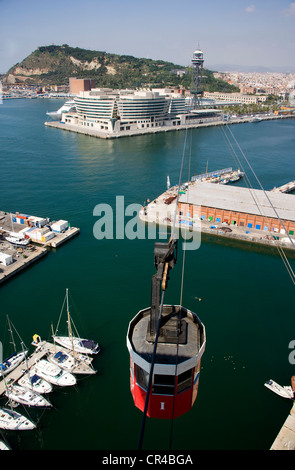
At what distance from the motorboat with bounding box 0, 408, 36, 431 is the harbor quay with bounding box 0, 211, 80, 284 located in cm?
416

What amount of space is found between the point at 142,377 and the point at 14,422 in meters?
4.03

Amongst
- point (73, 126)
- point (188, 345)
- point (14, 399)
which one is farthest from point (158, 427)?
point (73, 126)

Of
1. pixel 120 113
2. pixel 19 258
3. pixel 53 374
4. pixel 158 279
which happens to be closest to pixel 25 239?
pixel 19 258

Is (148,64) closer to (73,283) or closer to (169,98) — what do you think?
(169,98)

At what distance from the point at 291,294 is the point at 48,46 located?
3680 inches

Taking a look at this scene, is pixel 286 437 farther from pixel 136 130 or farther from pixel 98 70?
pixel 98 70

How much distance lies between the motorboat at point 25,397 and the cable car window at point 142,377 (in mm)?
4010

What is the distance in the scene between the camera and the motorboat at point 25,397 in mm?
5406

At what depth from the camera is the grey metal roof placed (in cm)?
1117

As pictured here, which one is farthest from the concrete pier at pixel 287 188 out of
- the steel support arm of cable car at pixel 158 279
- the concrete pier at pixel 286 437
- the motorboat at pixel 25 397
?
the steel support arm of cable car at pixel 158 279

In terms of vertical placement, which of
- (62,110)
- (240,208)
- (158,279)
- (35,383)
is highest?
(62,110)

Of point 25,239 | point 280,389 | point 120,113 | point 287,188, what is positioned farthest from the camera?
point 120,113

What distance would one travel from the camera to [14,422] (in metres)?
5.07

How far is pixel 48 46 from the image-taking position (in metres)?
83.4
